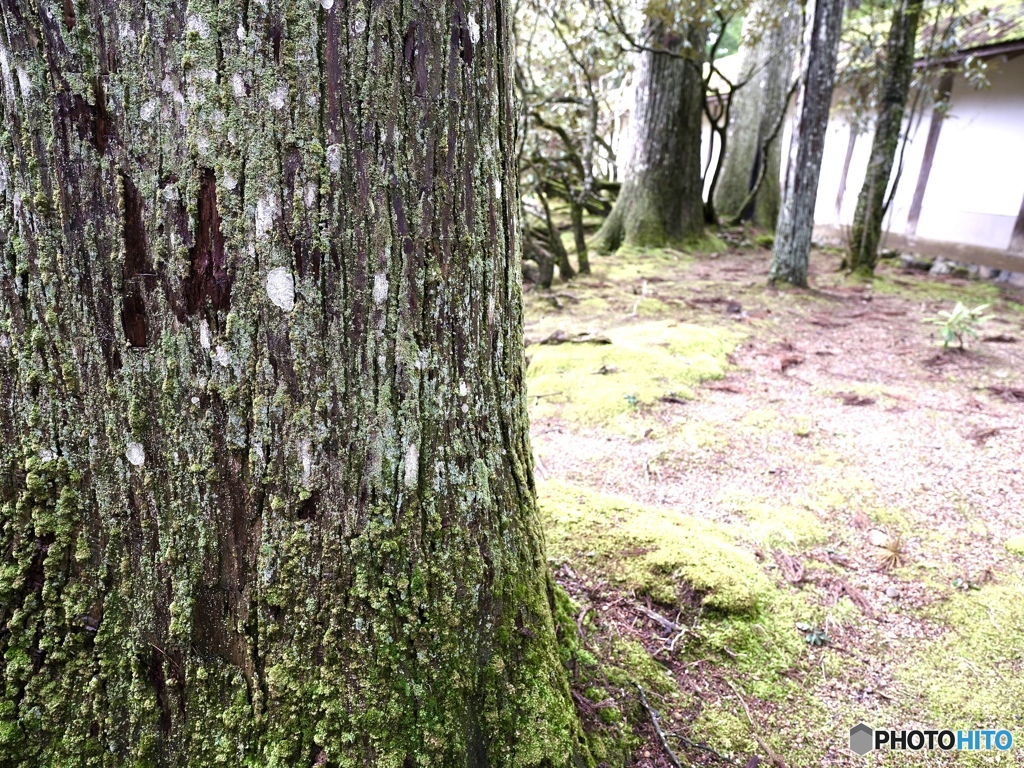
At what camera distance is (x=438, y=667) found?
125cm

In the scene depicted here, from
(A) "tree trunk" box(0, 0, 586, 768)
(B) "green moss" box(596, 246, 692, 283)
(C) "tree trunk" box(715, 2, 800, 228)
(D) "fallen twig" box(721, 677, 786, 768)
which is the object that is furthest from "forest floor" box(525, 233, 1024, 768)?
(C) "tree trunk" box(715, 2, 800, 228)

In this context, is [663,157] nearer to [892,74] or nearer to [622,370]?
[892,74]

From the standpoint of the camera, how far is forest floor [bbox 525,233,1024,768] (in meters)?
1.76

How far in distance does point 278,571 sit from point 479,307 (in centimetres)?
62

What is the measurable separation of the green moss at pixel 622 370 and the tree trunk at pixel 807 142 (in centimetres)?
242

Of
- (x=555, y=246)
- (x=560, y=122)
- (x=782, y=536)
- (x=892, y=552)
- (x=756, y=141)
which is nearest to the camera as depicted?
(x=892, y=552)

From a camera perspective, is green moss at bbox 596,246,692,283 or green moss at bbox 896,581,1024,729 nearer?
green moss at bbox 896,581,1024,729

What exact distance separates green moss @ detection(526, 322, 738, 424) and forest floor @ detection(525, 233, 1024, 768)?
2 centimetres

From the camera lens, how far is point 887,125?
25.0 feet

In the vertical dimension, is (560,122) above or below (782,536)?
above

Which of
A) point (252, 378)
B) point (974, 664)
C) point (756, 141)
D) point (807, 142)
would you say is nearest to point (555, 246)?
point (807, 142)

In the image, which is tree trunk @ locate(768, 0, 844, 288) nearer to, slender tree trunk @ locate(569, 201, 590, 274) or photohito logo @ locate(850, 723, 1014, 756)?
slender tree trunk @ locate(569, 201, 590, 274)

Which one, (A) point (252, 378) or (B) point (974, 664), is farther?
(B) point (974, 664)

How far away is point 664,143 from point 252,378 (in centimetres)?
926
